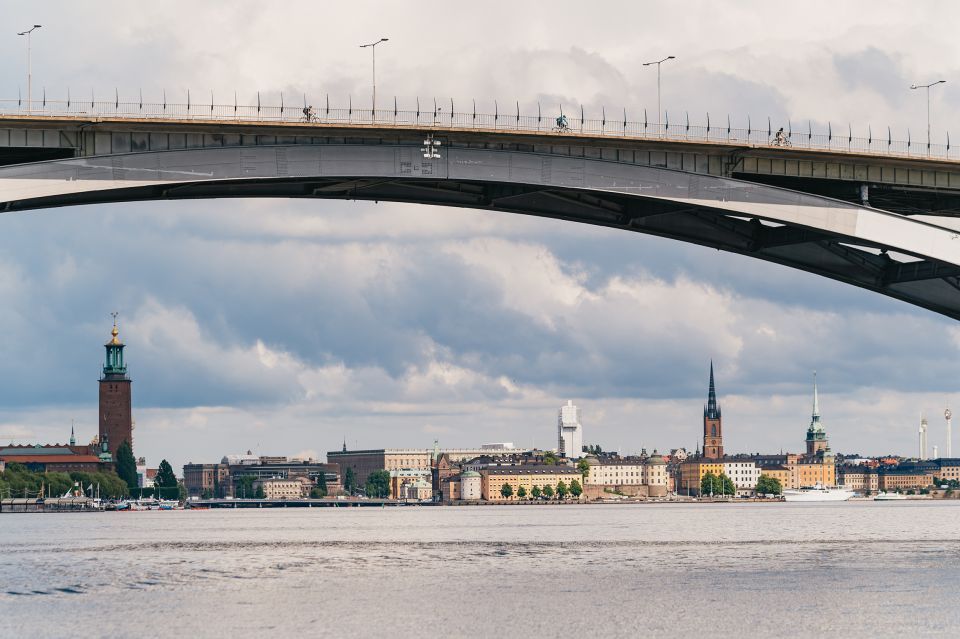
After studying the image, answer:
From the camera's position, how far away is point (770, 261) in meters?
51.7

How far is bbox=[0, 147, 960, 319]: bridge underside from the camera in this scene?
136 ft

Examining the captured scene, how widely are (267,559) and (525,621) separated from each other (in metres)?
26.9

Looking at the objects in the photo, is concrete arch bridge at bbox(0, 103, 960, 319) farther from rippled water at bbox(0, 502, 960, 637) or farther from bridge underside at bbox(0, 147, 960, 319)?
rippled water at bbox(0, 502, 960, 637)

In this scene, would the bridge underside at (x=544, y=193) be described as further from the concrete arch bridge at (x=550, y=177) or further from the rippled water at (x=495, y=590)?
the rippled water at (x=495, y=590)

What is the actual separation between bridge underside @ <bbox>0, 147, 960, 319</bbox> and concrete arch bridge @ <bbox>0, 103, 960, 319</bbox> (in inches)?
1.6

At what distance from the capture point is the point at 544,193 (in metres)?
47.4

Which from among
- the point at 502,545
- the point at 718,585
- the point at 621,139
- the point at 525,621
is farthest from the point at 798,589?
the point at 502,545

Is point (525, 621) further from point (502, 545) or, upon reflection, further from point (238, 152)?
point (502, 545)

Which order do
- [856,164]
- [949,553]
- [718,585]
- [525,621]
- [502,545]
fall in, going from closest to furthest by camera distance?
[525,621]
[718,585]
[856,164]
[949,553]
[502,545]

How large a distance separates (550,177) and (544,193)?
2884mm

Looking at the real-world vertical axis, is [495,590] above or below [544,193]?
below

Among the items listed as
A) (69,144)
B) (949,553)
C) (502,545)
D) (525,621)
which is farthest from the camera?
(502,545)

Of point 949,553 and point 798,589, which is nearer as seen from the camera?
point 798,589

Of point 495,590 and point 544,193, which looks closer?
point 495,590
